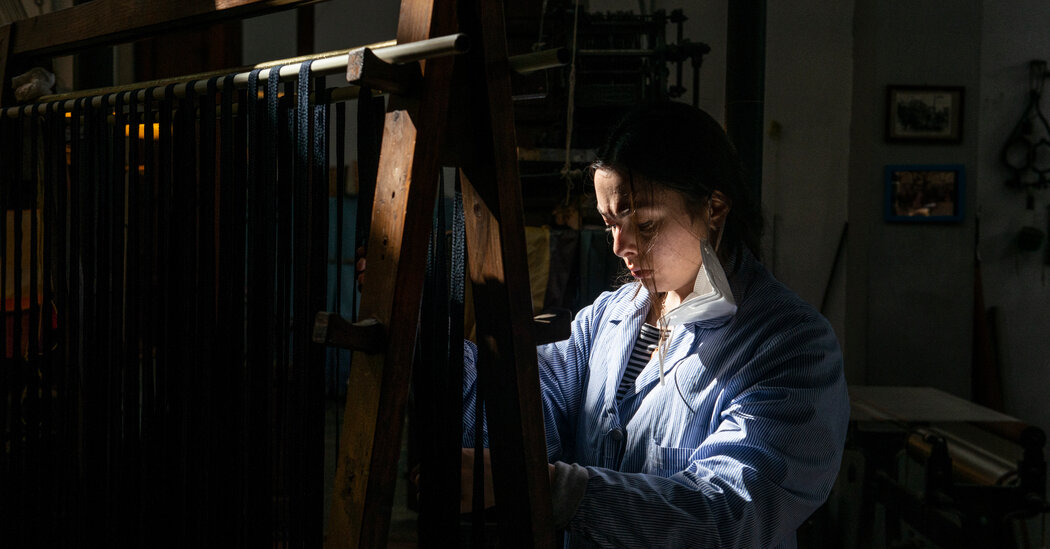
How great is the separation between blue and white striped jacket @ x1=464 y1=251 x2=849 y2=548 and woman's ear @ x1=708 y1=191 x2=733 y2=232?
0.09m

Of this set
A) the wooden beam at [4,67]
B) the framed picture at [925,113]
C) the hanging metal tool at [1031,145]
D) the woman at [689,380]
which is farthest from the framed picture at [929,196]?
the wooden beam at [4,67]

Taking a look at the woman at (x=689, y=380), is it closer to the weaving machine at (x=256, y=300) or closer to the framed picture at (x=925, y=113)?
the weaving machine at (x=256, y=300)

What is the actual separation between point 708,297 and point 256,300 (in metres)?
0.78

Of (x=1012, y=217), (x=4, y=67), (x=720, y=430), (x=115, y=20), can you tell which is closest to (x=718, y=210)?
(x=720, y=430)

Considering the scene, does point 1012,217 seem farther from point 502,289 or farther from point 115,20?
point 115,20

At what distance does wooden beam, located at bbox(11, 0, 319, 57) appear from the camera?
1.33 meters

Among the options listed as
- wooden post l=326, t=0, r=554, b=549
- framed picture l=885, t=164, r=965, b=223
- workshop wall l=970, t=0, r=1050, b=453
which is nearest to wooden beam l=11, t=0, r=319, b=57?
wooden post l=326, t=0, r=554, b=549

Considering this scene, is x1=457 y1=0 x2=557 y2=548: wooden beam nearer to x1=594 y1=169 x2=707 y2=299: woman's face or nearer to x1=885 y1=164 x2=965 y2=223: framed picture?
x1=594 y1=169 x2=707 y2=299: woman's face

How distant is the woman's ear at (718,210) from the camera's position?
57.9 inches

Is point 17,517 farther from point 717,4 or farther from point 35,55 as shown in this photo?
point 717,4

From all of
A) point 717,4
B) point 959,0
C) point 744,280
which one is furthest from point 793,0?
point 744,280

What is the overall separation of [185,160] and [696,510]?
1009mm

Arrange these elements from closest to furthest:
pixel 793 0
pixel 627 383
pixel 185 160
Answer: pixel 185 160 → pixel 627 383 → pixel 793 0

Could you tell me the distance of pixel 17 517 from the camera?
1607mm
